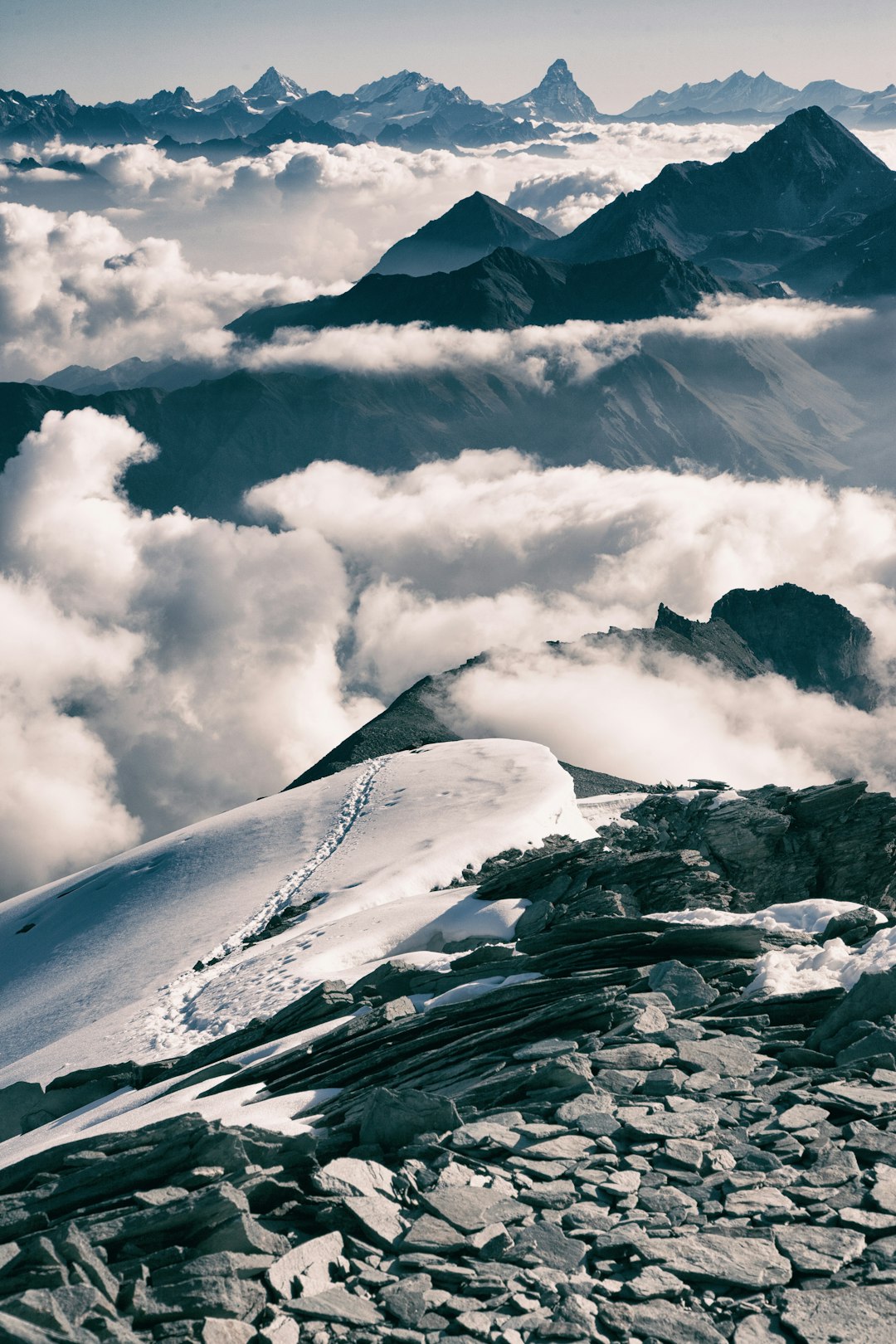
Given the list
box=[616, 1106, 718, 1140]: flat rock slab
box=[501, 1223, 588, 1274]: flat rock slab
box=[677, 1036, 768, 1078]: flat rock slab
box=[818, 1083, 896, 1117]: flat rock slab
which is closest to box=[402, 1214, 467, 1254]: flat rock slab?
box=[501, 1223, 588, 1274]: flat rock slab

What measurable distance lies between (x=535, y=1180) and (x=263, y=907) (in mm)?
31269

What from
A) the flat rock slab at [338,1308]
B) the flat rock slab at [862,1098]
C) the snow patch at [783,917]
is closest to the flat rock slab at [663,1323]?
the flat rock slab at [338,1308]

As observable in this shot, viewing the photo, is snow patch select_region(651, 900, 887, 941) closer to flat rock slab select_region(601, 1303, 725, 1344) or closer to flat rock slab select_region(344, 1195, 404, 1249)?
flat rock slab select_region(344, 1195, 404, 1249)

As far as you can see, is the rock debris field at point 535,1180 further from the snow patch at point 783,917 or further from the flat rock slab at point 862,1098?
the snow patch at point 783,917

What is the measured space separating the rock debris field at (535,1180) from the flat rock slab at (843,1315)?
0.02m

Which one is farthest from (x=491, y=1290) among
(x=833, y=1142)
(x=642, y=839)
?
(x=642, y=839)

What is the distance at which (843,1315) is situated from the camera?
9.45 metres

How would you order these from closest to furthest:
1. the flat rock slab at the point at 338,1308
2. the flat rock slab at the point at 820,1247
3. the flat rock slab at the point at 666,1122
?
the flat rock slab at the point at 338,1308, the flat rock slab at the point at 820,1247, the flat rock slab at the point at 666,1122

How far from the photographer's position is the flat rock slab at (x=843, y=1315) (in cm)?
920

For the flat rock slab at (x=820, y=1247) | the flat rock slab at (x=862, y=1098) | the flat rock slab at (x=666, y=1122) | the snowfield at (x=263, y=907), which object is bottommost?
the snowfield at (x=263, y=907)

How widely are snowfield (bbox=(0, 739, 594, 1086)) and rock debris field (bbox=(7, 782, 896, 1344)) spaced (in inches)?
167

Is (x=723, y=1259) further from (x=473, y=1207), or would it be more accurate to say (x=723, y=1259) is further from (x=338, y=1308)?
(x=338, y=1308)

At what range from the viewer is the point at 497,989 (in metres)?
19.2

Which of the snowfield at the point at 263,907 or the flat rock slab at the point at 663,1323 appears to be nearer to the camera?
the flat rock slab at the point at 663,1323
